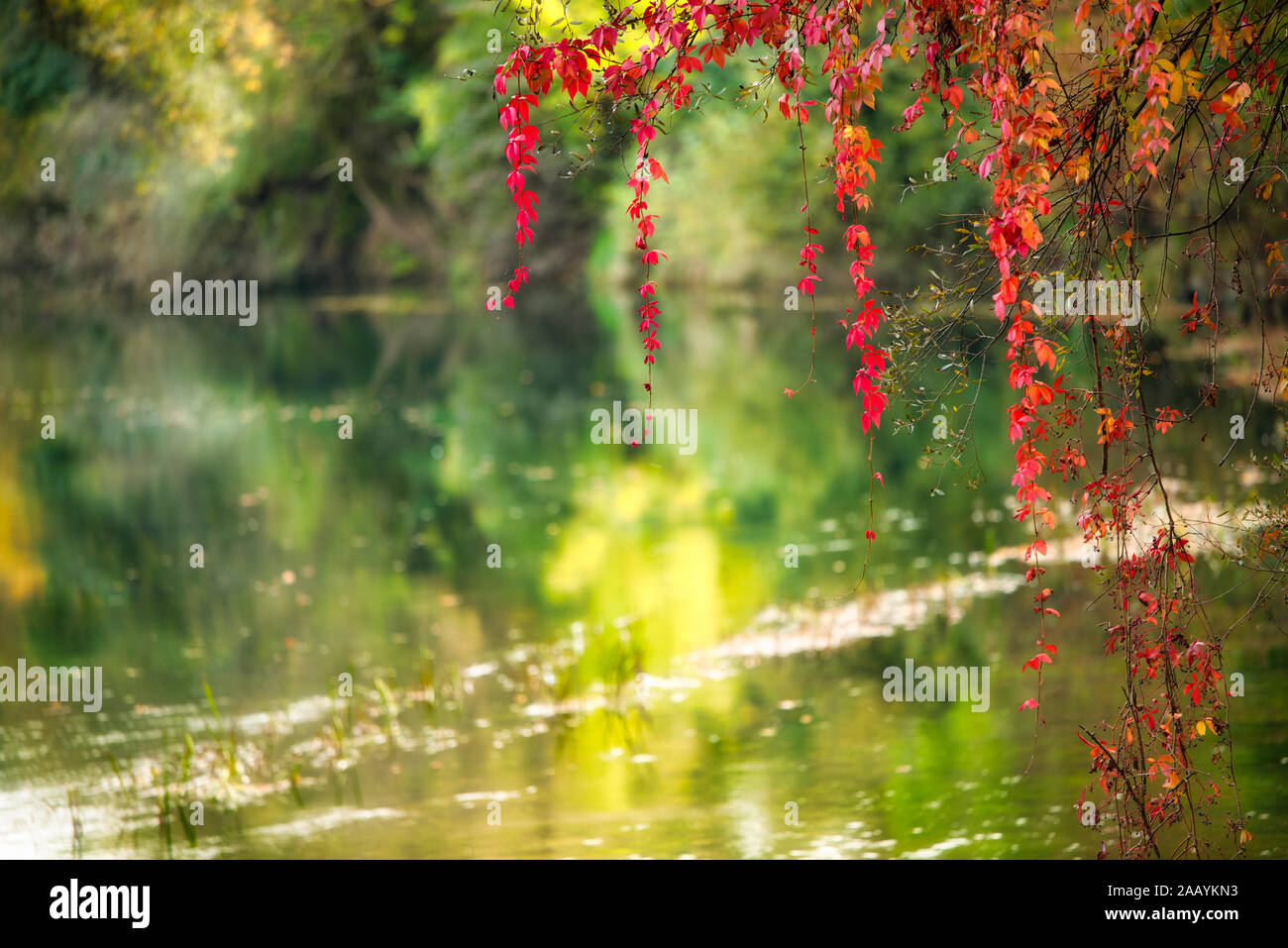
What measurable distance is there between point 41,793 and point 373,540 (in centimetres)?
668

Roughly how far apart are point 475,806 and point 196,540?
319 inches

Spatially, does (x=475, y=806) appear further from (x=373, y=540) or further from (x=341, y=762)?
(x=373, y=540)

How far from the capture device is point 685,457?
20.3 metres

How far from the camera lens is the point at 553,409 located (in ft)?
82.2

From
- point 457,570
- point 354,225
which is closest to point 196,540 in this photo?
point 457,570

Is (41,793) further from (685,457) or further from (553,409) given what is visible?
(553,409)

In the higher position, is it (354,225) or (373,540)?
(354,225)
